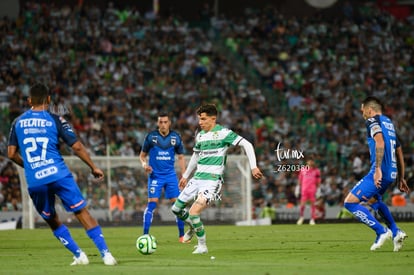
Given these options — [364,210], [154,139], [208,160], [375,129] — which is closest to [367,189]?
[364,210]

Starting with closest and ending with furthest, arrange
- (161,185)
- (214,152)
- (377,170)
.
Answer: (377,170), (214,152), (161,185)

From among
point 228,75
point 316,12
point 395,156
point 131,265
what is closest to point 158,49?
point 228,75

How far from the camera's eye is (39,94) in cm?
1252

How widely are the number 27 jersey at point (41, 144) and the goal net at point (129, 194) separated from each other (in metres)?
17.8

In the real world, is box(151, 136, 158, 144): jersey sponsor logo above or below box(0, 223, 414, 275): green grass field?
Answer: above

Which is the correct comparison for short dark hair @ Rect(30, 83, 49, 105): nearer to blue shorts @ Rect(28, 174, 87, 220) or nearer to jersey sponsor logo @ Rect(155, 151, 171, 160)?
blue shorts @ Rect(28, 174, 87, 220)

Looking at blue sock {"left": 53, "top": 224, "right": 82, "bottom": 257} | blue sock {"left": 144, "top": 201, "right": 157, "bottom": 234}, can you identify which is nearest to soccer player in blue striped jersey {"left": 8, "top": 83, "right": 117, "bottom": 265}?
blue sock {"left": 53, "top": 224, "right": 82, "bottom": 257}

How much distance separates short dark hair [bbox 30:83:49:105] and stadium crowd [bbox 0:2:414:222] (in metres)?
18.4

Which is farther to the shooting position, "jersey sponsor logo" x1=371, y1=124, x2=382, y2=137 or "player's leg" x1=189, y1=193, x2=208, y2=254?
"jersey sponsor logo" x1=371, y1=124, x2=382, y2=137

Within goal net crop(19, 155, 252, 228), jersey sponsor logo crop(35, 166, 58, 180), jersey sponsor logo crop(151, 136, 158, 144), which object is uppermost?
jersey sponsor logo crop(35, 166, 58, 180)

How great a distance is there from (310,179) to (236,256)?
1628cm

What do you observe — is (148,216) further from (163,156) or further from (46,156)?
(46,156)

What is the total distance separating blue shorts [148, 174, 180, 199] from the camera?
65.9 feet

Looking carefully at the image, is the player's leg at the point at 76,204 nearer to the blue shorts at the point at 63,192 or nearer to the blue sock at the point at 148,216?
the blue shorts at the point at 63,192
